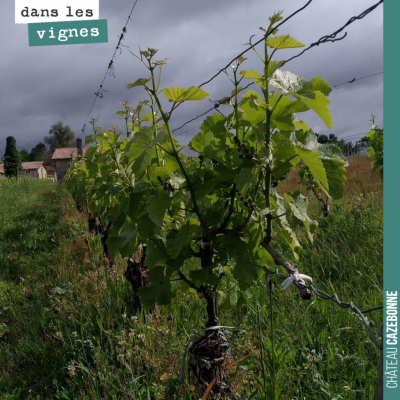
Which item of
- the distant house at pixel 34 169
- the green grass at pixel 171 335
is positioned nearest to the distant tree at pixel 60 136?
the distant house at pixel 34 169

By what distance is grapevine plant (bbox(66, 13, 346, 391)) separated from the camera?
1392mm

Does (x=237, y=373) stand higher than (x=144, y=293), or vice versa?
(x=144, y=293)

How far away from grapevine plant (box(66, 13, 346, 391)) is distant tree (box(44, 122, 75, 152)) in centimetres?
9216

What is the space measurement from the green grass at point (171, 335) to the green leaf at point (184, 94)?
960mm

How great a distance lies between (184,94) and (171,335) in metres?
1.64

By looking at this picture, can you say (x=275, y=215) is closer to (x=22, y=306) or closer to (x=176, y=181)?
(x=176, y=181)

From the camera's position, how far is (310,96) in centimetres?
124

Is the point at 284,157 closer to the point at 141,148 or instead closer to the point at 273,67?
the point at 273,67

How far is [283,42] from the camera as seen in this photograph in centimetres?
138

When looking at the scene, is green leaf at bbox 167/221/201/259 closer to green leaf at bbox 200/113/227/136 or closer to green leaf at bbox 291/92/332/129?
green leaf at bbox 200/113/227/136

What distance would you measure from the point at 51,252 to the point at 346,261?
15.1 ft

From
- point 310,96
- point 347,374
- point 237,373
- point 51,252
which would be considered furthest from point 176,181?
point 51,252

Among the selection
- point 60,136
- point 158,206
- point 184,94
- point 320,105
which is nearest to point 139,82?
point 184,94

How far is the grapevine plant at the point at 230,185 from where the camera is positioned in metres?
1.39
